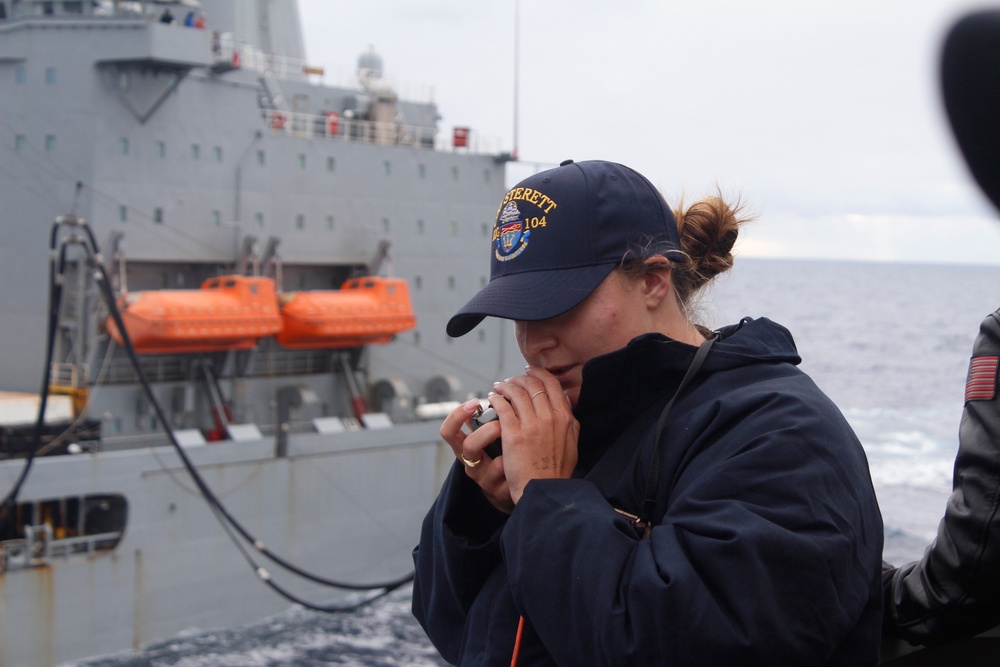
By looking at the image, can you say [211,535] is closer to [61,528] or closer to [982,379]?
[61,528]

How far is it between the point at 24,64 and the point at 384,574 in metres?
8.39

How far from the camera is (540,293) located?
1396 mm

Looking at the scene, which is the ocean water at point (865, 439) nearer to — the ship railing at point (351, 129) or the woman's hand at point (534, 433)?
the woman's hand at point (534, 433)

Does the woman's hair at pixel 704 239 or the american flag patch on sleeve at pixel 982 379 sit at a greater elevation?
the woman's hair at pixel 704 239

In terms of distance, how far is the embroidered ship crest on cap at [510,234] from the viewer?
4.78 ft

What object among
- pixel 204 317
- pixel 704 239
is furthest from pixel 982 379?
pixel 204 317

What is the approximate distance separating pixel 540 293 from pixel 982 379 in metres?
0.78

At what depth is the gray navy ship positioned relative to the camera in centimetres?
1149

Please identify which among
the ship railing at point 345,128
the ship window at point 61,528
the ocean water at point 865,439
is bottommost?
the ocean water at point 865,439

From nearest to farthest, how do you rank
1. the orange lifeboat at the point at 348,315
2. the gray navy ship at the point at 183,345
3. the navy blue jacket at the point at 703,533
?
the navy blue jacket at the point at 703,533
the gray navy ship at the point at 183,345
the orange lifeboat at the point at 348,315

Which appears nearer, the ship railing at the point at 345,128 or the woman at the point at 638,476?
the woman at the point at 638,476

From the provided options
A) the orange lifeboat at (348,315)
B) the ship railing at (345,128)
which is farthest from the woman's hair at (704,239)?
the ship railing at (345,128)

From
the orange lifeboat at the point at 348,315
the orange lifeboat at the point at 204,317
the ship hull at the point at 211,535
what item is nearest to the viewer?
the ship hull at the point at 211,535

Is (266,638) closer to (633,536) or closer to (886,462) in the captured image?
(633,536)
